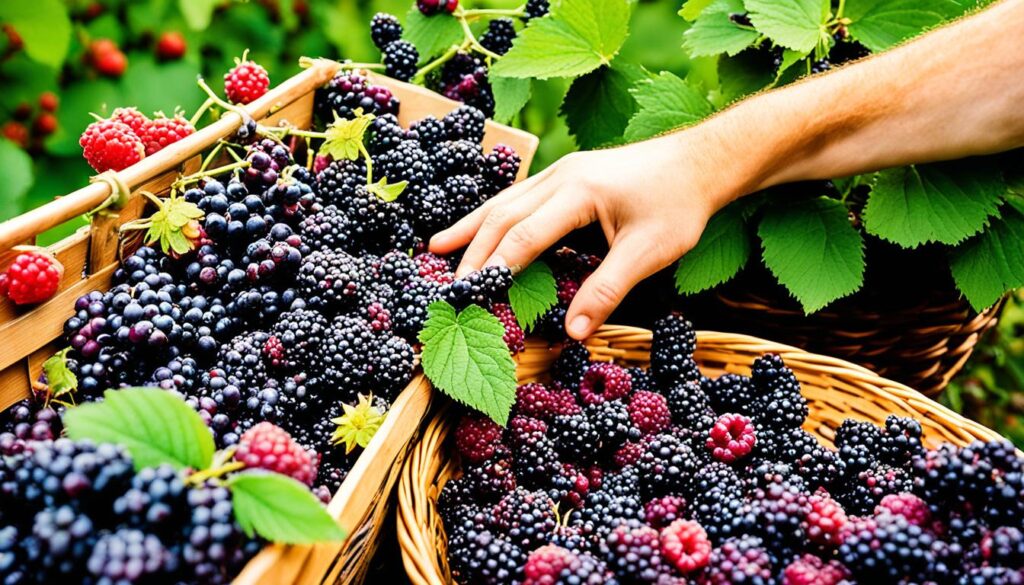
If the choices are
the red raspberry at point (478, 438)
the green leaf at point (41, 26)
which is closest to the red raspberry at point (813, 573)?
the red raspberry at point (478, 438)

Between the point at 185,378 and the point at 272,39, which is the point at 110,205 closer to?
the point at 185,378

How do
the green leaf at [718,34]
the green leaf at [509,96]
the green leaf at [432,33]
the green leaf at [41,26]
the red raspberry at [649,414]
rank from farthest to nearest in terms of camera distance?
the green leaf at [41,26] < the green leaf at [432,33] < the green leaf at [509,96] < the green leaf at [718,34] < the red raspberry at [649,414]

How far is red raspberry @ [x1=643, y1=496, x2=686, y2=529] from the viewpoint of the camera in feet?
3.60

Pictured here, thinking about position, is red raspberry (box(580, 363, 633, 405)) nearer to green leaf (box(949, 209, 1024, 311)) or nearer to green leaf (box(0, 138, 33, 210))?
green leaf (box(949, 209, 1024, 311))

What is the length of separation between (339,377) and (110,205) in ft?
1.39

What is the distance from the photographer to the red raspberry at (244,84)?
1497 millimetres

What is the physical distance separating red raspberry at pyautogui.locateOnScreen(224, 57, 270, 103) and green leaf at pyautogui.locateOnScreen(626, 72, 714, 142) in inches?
29.5

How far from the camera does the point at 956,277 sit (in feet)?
4.81

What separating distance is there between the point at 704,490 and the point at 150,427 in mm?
760

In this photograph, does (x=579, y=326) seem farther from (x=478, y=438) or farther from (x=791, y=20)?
(x=791, y=20)

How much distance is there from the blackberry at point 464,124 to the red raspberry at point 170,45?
4.22ft

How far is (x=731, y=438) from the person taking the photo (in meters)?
1.22

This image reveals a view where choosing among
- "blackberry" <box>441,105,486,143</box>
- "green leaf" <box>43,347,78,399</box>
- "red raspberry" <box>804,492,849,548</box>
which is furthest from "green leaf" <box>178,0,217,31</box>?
"red raspberry" <box>804,492,849,548</box>

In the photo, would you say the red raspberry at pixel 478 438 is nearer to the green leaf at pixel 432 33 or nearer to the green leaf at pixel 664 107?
the green leaf at pixel 664 107
